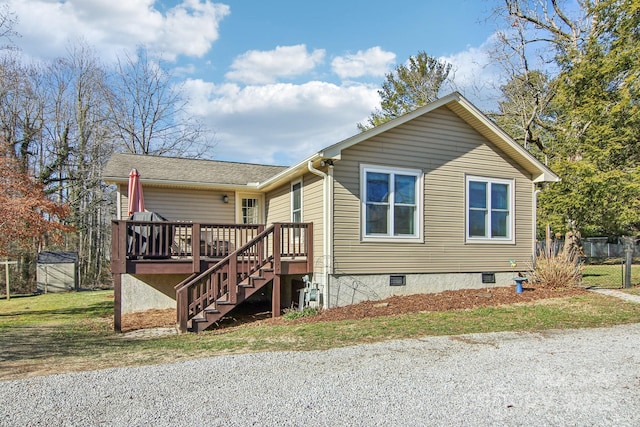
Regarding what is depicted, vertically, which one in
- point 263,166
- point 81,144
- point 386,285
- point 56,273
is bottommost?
point 56,273

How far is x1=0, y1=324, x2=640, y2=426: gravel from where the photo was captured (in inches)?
150

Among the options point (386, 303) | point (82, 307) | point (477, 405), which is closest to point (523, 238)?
point (386, 303)

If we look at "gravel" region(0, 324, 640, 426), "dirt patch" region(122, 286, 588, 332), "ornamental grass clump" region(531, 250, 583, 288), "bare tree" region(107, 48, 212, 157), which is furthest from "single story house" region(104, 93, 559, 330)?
"bare tree" region(107, 48, 212, 157)

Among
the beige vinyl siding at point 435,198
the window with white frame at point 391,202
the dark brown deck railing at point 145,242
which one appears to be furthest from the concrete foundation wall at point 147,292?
the window with white frame at point 391,202

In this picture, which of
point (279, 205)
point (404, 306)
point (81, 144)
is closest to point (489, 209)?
point (404, 306)

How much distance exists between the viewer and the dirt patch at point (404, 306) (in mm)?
8875

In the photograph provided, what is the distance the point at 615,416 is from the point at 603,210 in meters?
14.3

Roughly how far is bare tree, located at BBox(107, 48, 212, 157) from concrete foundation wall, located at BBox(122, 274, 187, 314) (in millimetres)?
15676

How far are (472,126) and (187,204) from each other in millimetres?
7986

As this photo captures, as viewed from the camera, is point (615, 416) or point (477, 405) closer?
point (615, 416)

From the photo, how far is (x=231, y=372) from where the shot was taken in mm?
5133

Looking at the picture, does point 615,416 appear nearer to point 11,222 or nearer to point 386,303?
point 386,303

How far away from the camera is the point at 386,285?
9.95 meters

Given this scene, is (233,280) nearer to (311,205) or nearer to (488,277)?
(311,205)
